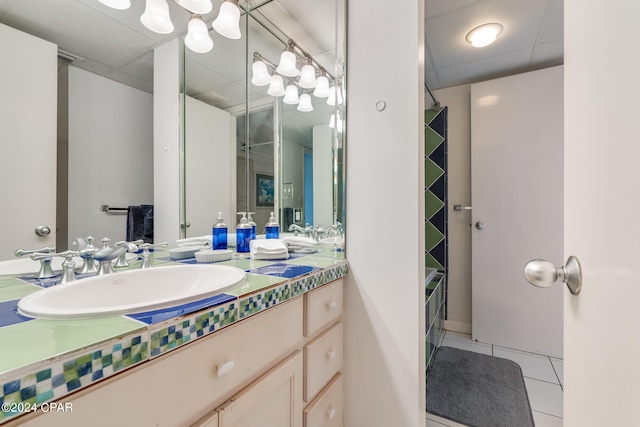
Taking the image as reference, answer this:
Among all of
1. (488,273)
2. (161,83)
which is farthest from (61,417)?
(488,273)

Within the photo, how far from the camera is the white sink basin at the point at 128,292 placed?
0.53m

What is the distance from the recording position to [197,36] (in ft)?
3.99

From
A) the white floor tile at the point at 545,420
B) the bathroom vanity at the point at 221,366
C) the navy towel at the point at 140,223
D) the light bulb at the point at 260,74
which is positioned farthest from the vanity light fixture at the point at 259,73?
the white floor tile at the point at 545,420

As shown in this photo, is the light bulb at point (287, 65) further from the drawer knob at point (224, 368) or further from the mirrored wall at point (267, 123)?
the drawer knob at point (224, 368)

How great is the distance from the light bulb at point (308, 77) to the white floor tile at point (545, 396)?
2107mm

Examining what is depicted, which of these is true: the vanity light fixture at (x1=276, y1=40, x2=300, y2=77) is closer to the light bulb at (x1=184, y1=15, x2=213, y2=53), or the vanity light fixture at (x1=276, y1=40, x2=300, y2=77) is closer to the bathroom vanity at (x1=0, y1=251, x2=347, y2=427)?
the light bulb at (x1=184, y1=15, x2=213, y2=53)

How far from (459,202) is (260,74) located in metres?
1.97

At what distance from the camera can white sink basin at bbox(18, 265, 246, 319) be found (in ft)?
1.75

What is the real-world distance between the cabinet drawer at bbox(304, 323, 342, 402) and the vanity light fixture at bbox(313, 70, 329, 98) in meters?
1.11

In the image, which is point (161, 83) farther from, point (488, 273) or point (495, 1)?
point (488, 273)

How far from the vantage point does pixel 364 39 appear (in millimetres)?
1168

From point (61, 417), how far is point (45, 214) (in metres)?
0.71
